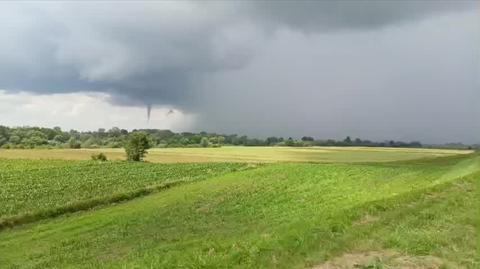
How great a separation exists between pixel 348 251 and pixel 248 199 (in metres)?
26.3

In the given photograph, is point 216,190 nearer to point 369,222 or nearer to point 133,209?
point 133,209

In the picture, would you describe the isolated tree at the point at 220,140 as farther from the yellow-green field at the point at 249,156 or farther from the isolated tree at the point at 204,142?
the yellow-green field at the point at 249,156

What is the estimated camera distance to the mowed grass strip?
127 feet

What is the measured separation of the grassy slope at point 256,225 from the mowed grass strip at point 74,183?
2708mm

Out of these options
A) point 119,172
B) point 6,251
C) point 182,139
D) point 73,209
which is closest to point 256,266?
point 6,251

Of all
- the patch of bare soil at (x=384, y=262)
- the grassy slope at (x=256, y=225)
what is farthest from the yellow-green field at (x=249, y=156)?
the patch of bare soil at (x=384, y=262)

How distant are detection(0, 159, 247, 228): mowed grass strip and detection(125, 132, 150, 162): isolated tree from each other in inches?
838

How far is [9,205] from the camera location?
39125 mm

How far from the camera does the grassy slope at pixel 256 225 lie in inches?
405

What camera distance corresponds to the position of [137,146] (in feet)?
311

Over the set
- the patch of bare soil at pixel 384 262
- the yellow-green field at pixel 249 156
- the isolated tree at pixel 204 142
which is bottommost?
the patch of bare soil at pixel 384 262

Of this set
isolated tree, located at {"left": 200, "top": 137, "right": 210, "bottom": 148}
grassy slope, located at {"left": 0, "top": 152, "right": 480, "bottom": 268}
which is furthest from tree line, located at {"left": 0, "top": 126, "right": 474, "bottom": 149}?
grassy slope, located at {"left": 0, "top": 152, "right": 480, "bottom": 268}

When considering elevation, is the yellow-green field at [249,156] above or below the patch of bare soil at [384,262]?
above

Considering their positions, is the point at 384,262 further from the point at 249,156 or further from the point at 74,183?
the point at 249,156
